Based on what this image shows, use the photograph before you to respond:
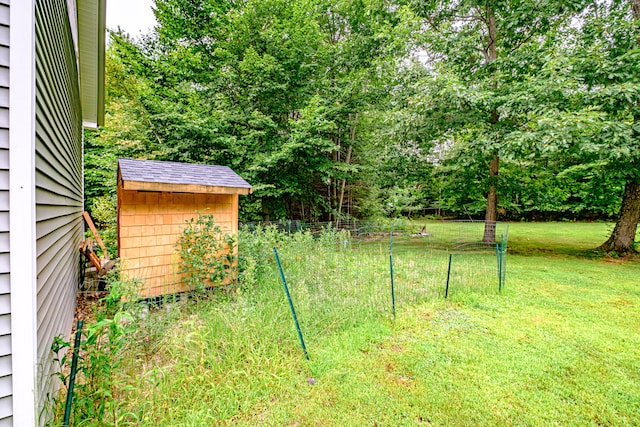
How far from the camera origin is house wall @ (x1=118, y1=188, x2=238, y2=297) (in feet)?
11.8

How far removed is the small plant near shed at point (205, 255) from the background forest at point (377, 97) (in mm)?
4321

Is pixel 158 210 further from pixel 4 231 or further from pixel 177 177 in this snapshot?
pixel 4 231

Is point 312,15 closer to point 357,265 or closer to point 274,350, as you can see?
point 357,265

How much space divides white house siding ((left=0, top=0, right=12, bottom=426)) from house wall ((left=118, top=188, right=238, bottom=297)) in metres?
2.32

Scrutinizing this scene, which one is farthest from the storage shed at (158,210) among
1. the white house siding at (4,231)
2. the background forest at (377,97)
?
the background forest at (377,97)

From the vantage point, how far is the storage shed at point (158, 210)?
356cm

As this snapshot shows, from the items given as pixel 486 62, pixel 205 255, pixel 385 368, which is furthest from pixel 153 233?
pixel 486 62

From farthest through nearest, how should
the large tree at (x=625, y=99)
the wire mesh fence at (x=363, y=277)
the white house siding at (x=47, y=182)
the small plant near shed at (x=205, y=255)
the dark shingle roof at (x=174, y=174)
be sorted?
the large tree at (x=625, y=99) < the small plant near shed at (x=205, y=255) < the dark shingle roof at (x=174, y=174) < the wire mesh fence at (x=363, y=277) < the white house siding at (x=47, y=182)

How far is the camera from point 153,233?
3779 millimetres

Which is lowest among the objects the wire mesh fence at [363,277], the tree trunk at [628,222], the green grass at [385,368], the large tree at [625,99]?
the green grass at [385,368]

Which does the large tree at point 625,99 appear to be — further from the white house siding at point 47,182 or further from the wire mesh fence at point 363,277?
the white house siding at point 47,182

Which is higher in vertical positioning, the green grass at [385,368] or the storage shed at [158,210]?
the storage shed at [158,210]

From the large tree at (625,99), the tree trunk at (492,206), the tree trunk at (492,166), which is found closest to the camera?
the large tree at (625,99)

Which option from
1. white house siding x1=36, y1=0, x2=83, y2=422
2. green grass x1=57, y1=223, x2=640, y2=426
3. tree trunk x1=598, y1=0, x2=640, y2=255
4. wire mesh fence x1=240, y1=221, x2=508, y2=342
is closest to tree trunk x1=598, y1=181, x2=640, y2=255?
tree trunk x1=598, y1=0, x2=640, y2=255
